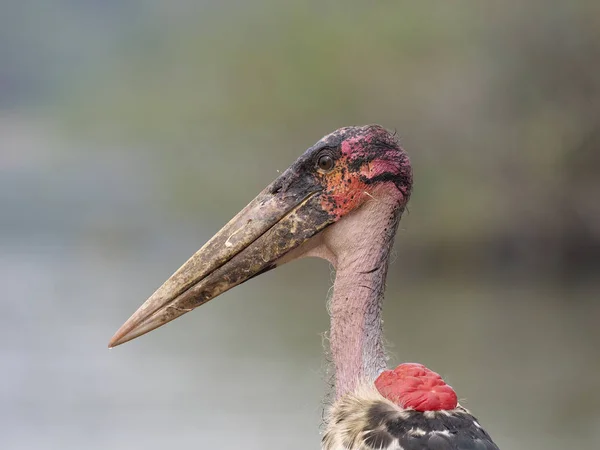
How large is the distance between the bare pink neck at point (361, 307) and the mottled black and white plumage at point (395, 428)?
0.43ft

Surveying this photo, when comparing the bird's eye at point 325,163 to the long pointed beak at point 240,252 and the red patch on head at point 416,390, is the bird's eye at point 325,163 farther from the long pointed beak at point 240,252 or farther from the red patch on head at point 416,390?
the red patch on head at point 416,390

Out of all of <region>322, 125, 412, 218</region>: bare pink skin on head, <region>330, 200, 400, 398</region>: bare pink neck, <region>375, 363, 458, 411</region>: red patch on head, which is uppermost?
<region>322, 125, 412, 218</region>: bare pink skin on head

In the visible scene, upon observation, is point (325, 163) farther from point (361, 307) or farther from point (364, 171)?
point (361, 307)

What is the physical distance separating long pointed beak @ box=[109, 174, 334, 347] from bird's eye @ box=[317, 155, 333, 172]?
0.05 metres

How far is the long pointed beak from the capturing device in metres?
2.11

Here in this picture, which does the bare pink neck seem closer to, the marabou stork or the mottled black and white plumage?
the marabou stork


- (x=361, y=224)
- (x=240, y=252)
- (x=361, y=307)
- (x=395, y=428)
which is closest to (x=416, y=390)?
(x=395, y=428)

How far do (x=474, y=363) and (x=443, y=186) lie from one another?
10.3 ft

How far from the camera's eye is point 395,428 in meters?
1.71

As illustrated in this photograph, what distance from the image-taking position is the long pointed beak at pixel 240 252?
2111 millimetres

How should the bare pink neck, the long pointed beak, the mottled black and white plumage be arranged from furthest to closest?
the long pointed beak → the bare pink neck → the mottled black and white plumage

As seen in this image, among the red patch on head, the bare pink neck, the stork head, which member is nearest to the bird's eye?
the stork head

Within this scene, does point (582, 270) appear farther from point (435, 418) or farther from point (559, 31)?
point (435, 418)

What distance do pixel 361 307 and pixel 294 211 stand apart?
0.27 meters
